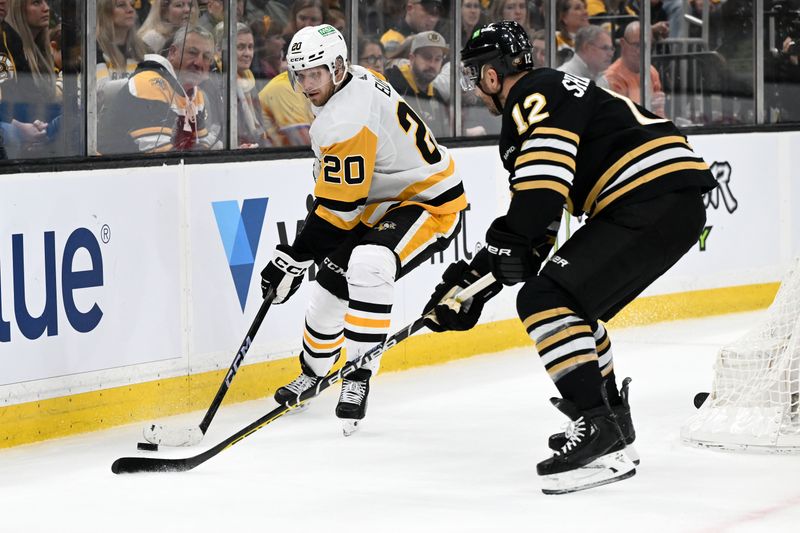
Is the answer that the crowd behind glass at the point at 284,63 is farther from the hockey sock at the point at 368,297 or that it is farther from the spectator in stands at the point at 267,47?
the hockey sock at the point at 368,297

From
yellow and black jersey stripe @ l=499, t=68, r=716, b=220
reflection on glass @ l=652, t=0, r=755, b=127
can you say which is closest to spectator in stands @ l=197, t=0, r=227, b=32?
yellow and black jersey stripe @ l=499, t=68, r=716, b=220

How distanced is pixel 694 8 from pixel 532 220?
13.6 ft

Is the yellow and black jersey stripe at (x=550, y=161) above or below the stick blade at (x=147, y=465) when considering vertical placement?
above

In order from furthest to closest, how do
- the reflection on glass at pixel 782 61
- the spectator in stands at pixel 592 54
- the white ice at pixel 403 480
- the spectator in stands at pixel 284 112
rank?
the reflection on glass at pixel 782 61, the spectator in stands at pixel 592 54, the spectator in stands at pixel 284 112, the white ice at pixel 403 480

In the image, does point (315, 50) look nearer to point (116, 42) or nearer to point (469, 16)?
point (116, 42)

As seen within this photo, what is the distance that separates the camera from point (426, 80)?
19.2ft

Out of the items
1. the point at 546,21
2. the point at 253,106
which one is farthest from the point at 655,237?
the point at 546,21

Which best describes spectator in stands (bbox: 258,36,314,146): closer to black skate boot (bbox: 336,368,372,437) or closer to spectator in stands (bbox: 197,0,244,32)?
spectator in stands (bbox: 197,0,244,32)

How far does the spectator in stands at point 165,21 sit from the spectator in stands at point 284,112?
424 mm

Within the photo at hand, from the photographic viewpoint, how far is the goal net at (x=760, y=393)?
3.78 metres

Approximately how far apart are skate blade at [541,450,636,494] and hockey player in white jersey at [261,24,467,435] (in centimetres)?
84

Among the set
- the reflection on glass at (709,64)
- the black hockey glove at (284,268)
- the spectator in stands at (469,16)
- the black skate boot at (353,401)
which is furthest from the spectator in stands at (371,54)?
the reflection on glass at (709,64)

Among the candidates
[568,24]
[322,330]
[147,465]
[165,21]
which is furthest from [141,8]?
[568,24]

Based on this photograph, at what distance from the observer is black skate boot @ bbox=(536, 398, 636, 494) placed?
329 centimetres
